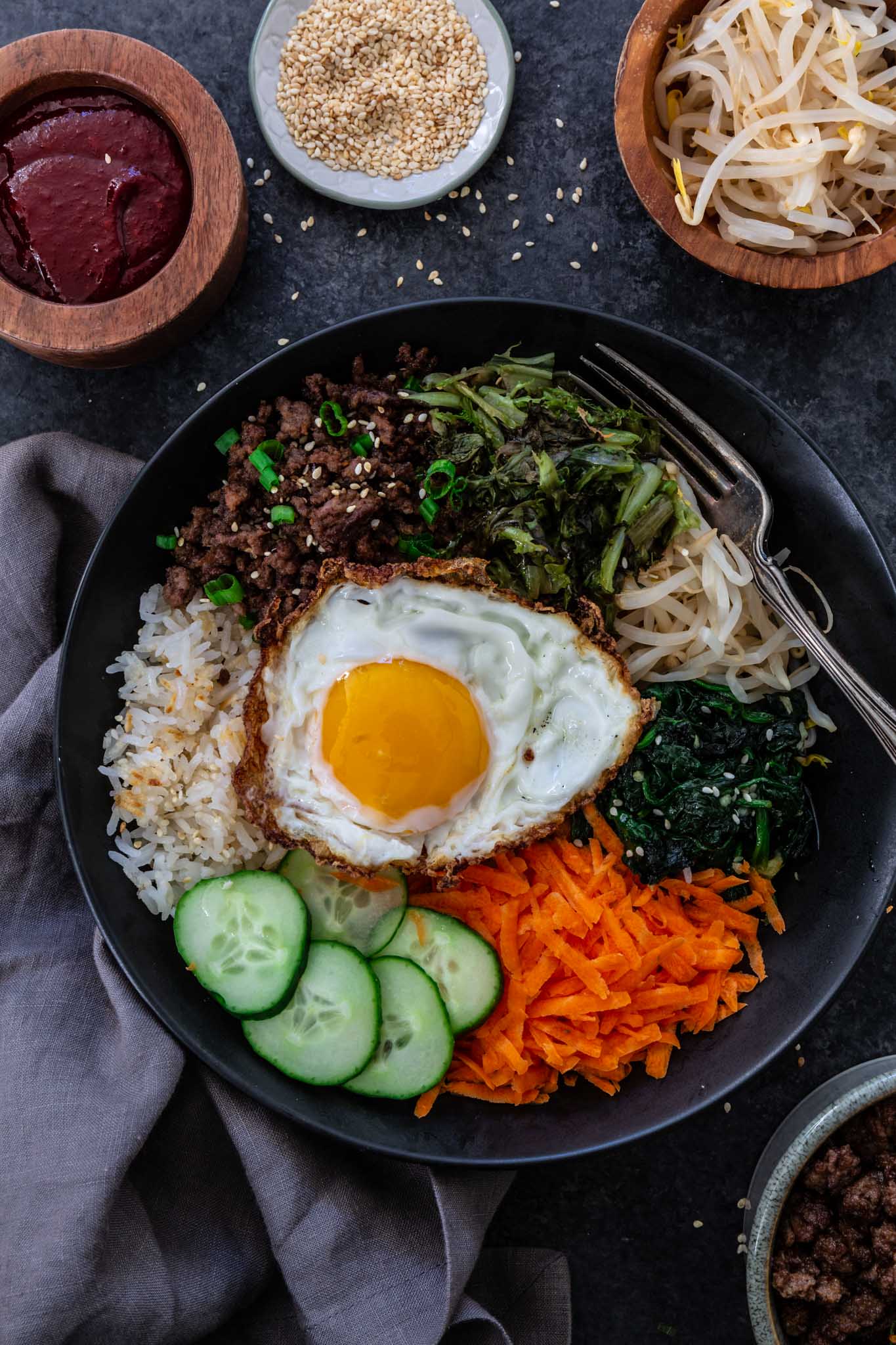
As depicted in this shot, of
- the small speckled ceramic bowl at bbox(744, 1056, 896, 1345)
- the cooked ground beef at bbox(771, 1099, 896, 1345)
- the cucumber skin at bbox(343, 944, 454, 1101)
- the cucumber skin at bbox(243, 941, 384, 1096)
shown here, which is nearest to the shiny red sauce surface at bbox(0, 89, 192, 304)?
the cucumber skin at bbox(243, 941, 384, 1096)

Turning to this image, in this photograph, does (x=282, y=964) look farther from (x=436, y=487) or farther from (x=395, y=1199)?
(x=436, y=487)

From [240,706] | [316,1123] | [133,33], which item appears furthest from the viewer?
[133,33]

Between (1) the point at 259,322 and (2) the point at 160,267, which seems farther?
(1) the point at 259,322

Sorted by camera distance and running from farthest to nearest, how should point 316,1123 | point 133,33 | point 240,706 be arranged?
point 133,33 → point 240,706 → point 316,1123

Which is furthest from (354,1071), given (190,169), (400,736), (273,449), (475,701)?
(190,169)

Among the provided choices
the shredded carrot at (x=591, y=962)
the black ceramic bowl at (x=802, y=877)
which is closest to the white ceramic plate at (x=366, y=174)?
the black ceramic bowl at (x=802, y=877)

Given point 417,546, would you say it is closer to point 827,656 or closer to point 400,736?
point 400,736

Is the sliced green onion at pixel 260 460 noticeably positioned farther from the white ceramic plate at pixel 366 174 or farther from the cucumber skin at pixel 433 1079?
the cucumber skin at pixel 433 1079

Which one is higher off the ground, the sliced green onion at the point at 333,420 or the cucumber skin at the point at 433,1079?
the sliced green onion at the point at 333,420

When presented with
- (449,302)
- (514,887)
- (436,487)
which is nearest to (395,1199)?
(514,887)
